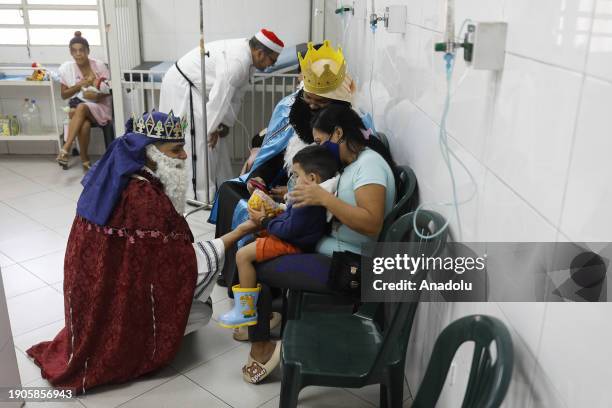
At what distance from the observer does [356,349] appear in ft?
6.34

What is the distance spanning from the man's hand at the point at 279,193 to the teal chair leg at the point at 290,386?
1.08 m

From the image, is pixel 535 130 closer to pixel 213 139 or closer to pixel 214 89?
pixel 214 89

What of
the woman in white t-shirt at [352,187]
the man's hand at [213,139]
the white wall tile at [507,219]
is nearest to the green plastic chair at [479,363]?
the white wall tile at [507,219]

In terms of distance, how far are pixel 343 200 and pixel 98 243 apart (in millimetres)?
976

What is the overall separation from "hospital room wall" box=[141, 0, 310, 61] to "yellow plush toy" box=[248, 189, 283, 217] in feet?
10.1

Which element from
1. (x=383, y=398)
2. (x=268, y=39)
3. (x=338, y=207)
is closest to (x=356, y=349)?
(x=383, y=398)

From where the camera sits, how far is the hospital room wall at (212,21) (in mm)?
5105

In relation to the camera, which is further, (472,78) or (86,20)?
(86,20)

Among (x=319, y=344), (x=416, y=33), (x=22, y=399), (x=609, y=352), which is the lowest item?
(x=22, y=399)

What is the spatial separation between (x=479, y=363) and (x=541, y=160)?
462 millimetres

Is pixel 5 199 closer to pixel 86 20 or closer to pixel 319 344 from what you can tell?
pixel 86 20

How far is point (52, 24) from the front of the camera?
545 cm

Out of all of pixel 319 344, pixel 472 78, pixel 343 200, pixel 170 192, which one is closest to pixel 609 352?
pixel 472 78
